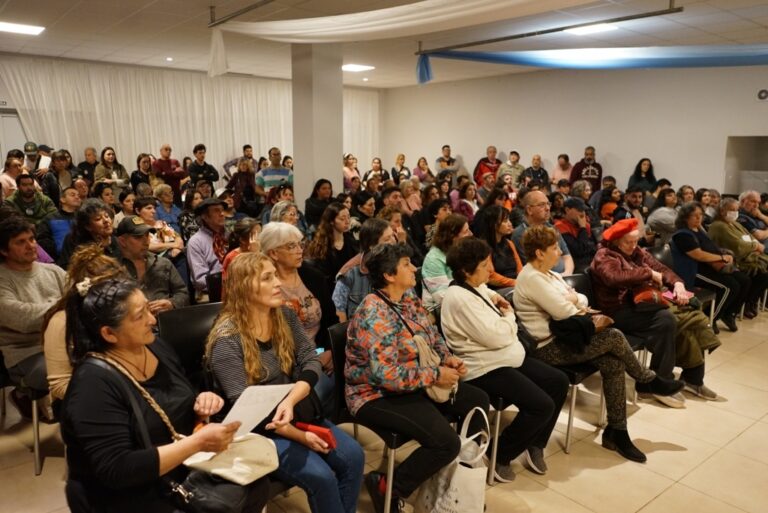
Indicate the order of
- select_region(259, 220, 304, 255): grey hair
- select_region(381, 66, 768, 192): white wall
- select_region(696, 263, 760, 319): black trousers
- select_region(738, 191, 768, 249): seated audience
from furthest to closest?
select_region(381, 66, 768, 192): white wall, select_region(738, 191, 768, 249): seated audience, select_region(696, 263, 760, 319): black trousers, select_region(259, 220, 304, 255): grey hair

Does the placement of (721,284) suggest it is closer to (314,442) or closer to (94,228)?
(314,442)

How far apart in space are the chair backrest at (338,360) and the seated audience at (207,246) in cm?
174

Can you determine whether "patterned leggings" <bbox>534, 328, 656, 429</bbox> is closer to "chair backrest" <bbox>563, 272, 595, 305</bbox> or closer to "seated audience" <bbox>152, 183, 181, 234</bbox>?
"chair backrest" <bbox>563, 272, 595, 305</bbox>

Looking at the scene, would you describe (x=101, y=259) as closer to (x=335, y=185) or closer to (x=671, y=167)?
(x=335, y=185)

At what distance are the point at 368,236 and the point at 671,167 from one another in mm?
7624

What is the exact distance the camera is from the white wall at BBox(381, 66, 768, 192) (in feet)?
27.7

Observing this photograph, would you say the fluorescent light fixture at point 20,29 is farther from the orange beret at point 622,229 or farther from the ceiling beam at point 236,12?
the orange beret at point 622,229

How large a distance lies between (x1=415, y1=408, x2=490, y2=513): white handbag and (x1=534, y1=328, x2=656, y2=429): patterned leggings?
80cm

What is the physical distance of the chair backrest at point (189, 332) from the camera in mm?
2326

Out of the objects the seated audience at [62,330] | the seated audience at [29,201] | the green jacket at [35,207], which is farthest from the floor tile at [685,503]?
Answer: the green jacket at [35,207]

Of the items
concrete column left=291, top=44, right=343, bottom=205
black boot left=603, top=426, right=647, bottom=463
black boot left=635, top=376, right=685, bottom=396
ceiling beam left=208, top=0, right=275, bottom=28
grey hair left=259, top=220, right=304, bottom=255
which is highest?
ceiling beam left=208, top=0, right=275, bottom=28

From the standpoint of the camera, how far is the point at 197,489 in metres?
1.62

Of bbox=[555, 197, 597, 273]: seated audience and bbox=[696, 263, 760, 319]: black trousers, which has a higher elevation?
bbox=[555, 197, 597, 273]: seated audience

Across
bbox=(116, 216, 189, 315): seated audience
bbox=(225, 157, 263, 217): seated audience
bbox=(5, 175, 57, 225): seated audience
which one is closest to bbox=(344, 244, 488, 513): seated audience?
bbox=(116, 216, 189, 315): seated audience
